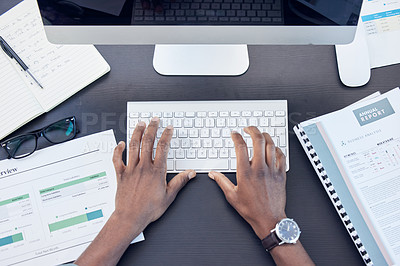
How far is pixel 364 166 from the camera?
0.76m

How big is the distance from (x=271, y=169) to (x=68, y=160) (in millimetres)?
462

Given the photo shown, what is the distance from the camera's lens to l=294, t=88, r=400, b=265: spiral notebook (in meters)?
0.73

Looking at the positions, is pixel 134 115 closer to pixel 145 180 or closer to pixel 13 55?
pixel 145 180

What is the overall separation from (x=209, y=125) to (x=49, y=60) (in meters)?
0.42

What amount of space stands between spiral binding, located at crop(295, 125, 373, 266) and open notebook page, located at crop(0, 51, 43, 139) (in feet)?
2.03

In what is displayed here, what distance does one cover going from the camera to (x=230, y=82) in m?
0.84

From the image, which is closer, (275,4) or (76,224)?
(275,4)

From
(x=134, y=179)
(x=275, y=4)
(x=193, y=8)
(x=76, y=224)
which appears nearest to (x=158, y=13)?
(x=193, y=8)

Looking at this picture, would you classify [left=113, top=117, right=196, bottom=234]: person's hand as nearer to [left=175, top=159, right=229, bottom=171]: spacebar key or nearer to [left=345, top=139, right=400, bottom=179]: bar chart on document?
[left=175, top=159, right=229, bottom=171]: spacebar key

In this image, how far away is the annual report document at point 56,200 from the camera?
756 millimetres

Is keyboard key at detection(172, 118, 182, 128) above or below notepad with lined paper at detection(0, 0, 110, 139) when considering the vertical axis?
below

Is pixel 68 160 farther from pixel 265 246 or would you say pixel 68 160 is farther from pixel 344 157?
pixel 344 157

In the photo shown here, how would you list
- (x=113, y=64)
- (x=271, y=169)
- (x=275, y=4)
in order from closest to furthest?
(x=275, y=4) → (x=271, y=169) → (x=113, y=64)

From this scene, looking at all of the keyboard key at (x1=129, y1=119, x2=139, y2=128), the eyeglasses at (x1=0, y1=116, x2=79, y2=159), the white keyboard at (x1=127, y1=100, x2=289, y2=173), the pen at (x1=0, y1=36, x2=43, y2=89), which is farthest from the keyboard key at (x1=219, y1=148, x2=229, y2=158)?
the pen at (x1=0, y1=36, x2=43, y2=89)
